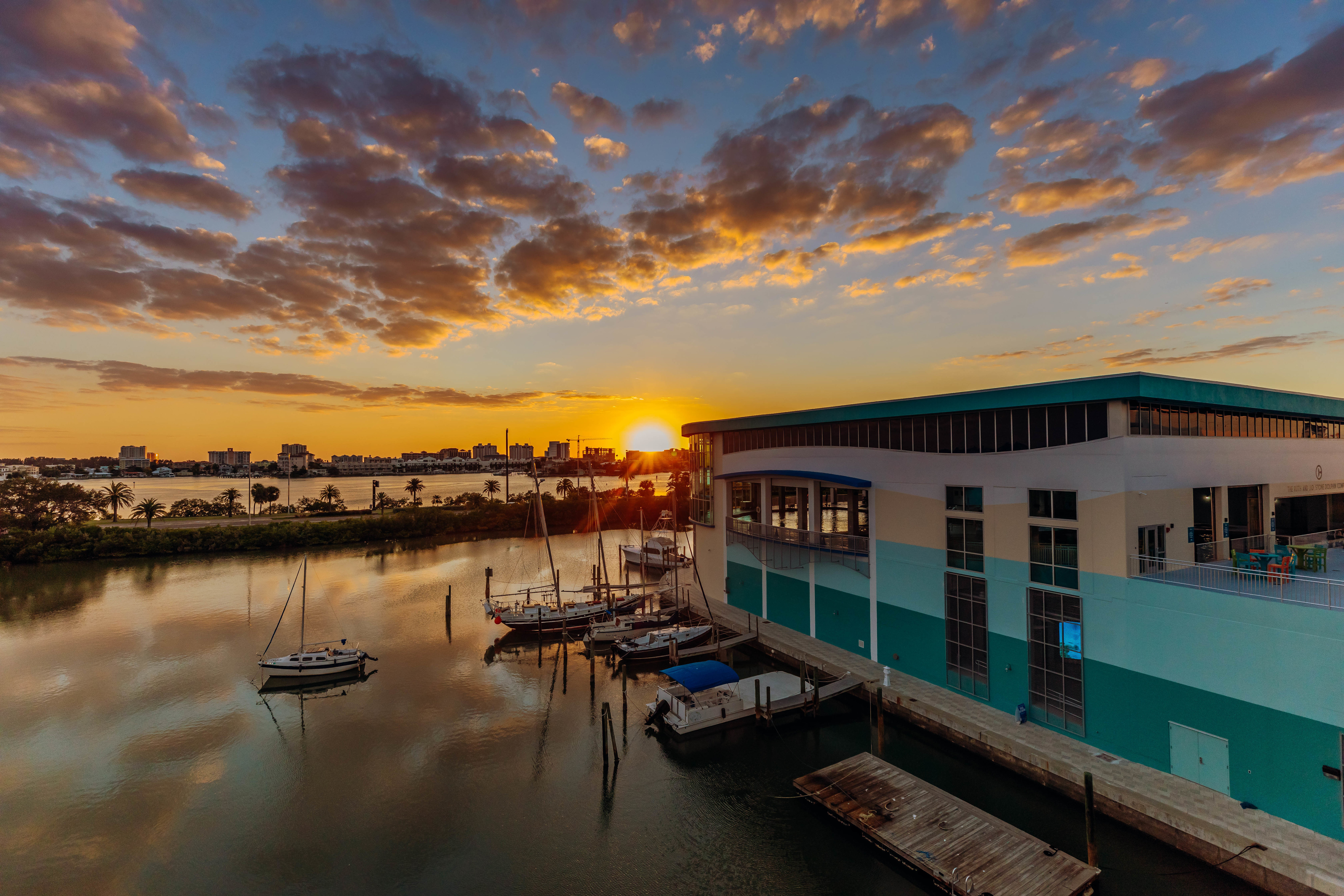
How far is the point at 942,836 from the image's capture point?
1342cm

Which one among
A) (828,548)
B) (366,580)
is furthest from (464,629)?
(828,548)

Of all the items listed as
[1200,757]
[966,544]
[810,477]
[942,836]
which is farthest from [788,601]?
[1200,757]

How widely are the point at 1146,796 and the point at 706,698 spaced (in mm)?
13194

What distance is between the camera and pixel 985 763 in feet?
54.6

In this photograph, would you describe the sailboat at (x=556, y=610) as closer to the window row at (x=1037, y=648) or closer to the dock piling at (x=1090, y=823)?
the window row at (x=1037, y=648)

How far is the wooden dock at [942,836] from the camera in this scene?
39.0 feet

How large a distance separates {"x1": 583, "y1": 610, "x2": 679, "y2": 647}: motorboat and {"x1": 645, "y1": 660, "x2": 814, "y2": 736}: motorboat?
851 cm

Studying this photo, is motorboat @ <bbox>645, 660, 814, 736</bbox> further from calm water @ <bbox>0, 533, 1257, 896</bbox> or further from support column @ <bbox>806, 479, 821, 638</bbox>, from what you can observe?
support column @ <bbox>806, 479, 821, 638</bbox>

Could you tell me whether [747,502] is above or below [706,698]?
above

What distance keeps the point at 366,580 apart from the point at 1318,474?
6150 cm

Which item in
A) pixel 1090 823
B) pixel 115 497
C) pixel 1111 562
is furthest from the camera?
Result: pixel 115 497

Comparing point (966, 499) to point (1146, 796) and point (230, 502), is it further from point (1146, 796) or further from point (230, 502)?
point (230, 502)

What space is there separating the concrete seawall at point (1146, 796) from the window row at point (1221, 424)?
30.8 feet

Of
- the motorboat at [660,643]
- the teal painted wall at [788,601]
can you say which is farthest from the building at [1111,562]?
the motorboat at [660,643]
